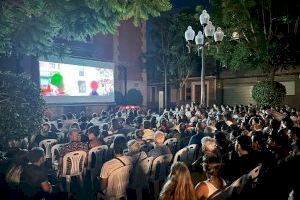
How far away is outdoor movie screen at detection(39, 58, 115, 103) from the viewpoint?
20141 millimetres

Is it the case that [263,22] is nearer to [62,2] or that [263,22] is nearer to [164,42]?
[164,42]

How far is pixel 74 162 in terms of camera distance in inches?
270

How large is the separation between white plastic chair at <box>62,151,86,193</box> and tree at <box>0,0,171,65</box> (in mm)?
2315

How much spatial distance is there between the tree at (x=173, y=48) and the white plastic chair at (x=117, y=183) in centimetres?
2455

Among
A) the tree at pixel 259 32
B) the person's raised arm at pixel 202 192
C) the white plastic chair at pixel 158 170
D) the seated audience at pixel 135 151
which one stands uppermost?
the tree at pixel 259 32

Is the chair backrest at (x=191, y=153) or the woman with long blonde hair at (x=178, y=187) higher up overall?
the woman with long blonde hair at (x=178, y=187)

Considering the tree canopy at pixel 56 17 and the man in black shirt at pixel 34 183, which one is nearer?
the man in black shirt at pixel 34 183

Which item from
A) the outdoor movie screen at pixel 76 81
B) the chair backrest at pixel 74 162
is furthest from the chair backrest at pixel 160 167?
the outdoor movie screen at pixel 76 81

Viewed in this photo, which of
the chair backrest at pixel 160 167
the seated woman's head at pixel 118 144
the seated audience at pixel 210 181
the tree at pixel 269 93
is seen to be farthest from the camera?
the tree at pixel 269 93

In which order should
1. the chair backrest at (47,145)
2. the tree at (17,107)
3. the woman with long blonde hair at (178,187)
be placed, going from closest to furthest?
1. the woman with long blonde hair at (178,187)
2. the tree at (17,107)
3. the chair backrest at (47,145)

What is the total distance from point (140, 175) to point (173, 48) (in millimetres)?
24333

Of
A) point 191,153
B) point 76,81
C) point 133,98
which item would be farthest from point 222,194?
point 133,98

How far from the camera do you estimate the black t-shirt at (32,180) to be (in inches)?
183

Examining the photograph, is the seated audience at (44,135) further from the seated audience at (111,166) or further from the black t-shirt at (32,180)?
the black t-shirt at (32,180)
